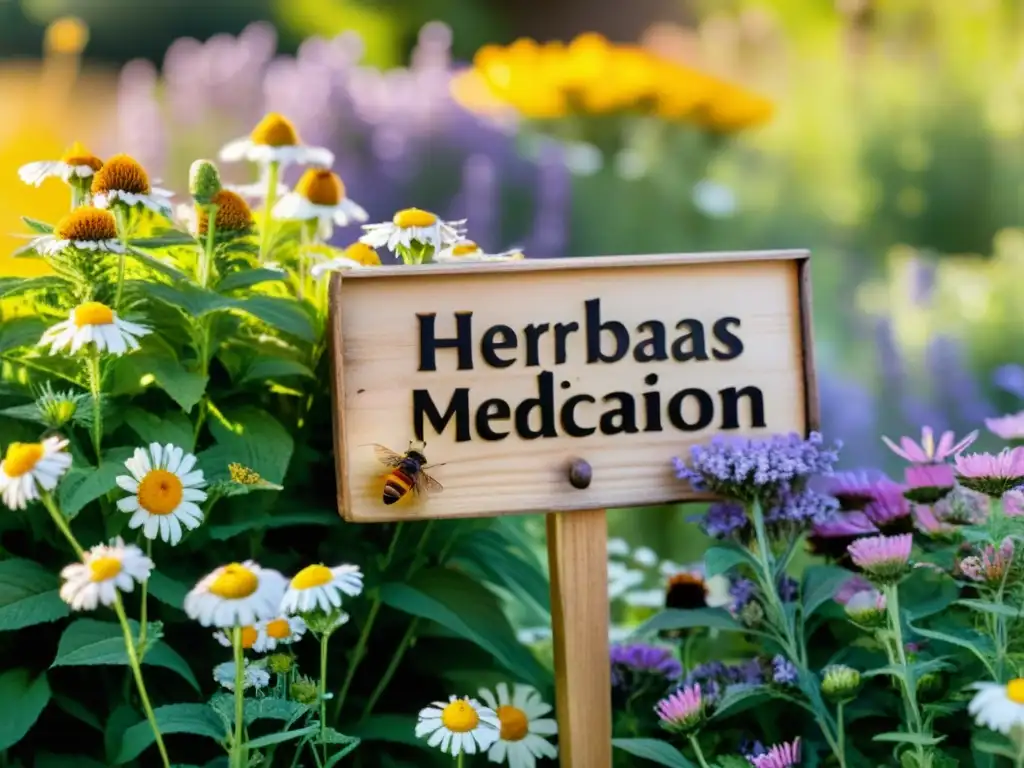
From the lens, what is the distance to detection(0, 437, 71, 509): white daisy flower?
3.11ft

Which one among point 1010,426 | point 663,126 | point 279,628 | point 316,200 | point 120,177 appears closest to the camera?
point 279,628

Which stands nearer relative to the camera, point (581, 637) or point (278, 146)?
point (581, 637)

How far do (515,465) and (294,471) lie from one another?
266 millimetres

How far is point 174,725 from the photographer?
41.6 inches

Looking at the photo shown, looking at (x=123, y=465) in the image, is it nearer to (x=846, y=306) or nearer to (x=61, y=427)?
(x=61, y=427)

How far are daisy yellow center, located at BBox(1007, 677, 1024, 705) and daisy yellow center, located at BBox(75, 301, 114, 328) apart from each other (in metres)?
0.80

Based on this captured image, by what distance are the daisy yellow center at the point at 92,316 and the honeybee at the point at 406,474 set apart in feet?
0.95

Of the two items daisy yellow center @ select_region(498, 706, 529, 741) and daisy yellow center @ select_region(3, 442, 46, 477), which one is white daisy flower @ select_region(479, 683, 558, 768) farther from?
daisy yellow center @ select_region(3, 442, 46, 477)

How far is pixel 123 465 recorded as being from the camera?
115 cm

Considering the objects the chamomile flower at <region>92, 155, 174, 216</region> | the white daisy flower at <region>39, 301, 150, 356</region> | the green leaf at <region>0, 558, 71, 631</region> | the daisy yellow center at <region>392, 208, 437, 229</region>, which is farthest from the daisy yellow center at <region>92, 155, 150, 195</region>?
the green leaf at <region>0, 558, 71, 631</region>

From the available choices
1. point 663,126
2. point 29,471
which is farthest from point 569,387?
point 663,126

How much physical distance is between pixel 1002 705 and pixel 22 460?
76cm

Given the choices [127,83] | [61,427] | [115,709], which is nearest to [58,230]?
[61,427]

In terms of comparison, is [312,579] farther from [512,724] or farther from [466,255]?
Result: [466,255]
